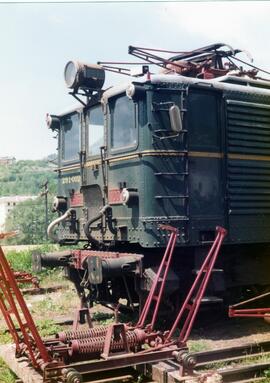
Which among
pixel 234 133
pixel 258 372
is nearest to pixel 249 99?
pixel 234 133

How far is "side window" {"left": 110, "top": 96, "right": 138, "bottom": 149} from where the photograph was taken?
677cm

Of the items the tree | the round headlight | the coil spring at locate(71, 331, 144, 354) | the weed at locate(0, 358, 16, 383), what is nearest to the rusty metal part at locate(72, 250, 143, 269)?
the coil spring at locate(71, 331, 144, 354)

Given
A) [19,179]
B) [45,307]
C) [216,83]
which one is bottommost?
[45,307]

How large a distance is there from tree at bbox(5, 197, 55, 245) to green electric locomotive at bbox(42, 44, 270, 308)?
55.1 m

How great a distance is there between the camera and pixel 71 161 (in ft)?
27.6

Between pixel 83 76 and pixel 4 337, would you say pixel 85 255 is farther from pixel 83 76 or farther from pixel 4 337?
pixel 83 76

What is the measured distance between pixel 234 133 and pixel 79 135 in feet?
8.26

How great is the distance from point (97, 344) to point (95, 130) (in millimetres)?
3872

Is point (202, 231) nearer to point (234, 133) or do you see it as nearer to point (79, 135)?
point (234, 133)

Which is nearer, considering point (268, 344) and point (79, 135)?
point (268, 344)

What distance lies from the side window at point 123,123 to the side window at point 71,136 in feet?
3.89

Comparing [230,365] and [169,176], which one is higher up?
[169,176]

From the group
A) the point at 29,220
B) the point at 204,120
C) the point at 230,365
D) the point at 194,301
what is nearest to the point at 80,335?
the point at 194,301

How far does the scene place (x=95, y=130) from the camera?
7723 millimetres
